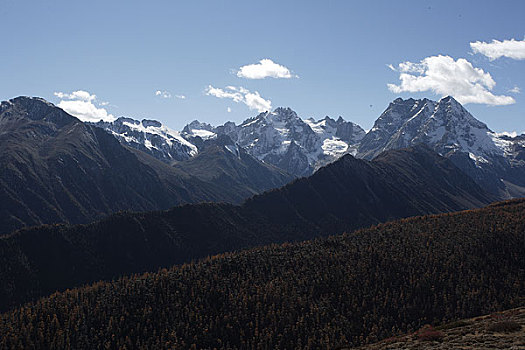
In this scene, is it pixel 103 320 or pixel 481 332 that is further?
pixel 103 320

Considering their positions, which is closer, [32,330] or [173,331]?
[173,331]

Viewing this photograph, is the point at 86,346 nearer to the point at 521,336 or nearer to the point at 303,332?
the point at 303,332

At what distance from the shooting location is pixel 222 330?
187 m

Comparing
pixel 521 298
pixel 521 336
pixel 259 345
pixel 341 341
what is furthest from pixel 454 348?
pixel 521 298

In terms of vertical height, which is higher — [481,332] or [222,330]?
[481,332]

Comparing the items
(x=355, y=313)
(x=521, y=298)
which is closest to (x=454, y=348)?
(x=355, y=313)

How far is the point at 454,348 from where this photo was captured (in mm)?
78562

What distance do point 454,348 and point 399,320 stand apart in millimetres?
124031

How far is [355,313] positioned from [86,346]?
11668 centimetres

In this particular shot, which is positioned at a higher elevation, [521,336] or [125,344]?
[521,336]

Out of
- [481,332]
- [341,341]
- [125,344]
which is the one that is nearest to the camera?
[481,332]

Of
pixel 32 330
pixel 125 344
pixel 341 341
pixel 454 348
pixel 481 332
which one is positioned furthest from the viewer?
pixel 32 330

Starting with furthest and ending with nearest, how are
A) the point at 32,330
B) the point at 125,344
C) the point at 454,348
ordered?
the point at 32,330 → the point at 125,344 → the point at 454,348

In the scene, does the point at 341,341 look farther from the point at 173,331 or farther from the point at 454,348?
the point at 454,348
